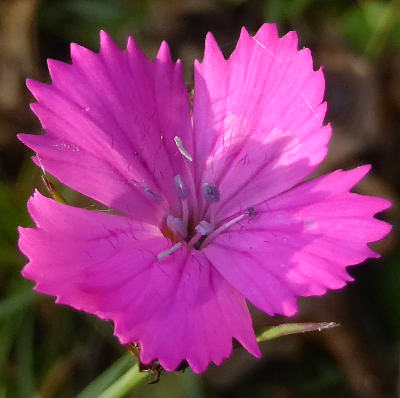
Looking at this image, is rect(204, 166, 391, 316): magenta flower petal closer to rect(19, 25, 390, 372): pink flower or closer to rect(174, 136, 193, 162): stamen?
rect(19, 25, 390, 372): pink flower

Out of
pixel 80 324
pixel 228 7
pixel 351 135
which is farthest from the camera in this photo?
pixel 228 7

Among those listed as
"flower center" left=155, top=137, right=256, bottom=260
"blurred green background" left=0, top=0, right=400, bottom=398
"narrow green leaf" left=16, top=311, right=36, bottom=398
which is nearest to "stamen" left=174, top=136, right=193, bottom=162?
"flower center" left=155, top=137, right=256, bottom=260

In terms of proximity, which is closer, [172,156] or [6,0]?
[172,156]

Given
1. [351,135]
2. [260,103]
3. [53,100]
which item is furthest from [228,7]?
[53,100]

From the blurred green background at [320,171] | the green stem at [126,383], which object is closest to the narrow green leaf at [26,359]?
the blurred green background at [320,171]

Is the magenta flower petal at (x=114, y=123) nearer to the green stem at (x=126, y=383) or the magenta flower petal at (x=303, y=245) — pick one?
the magenta flower petal at (x=303, y=245)

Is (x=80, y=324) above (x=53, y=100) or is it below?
below

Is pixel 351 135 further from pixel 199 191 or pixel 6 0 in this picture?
pixel 6 0
